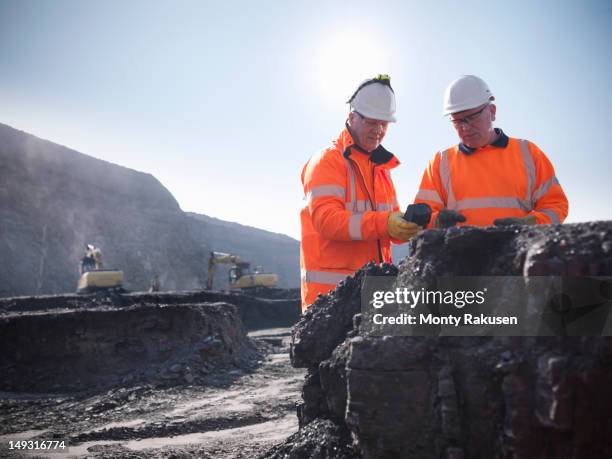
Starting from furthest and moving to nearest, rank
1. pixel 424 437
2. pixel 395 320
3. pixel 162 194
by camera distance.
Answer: pixel 162 194
pixel 395 320
pixel 424 437

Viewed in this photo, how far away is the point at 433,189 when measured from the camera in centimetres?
383

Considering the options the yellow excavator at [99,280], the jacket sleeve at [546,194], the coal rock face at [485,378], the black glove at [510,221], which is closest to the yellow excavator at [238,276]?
the yellow excavator at [99,280]

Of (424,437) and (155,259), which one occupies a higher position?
(155,259)

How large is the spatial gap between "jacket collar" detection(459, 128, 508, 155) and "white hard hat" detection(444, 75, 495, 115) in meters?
0.26

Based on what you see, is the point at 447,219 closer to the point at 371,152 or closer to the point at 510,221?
the point at 510,221

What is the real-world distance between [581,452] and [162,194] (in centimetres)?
6108

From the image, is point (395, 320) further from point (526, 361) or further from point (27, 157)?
point (27, 157)

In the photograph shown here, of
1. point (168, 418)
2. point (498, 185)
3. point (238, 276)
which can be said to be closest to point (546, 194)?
point (498, 185)

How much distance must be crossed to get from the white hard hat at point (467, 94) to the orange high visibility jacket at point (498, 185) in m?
0.29

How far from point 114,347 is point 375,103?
8.51 meters

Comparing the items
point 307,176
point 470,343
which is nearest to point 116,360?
point 307,176

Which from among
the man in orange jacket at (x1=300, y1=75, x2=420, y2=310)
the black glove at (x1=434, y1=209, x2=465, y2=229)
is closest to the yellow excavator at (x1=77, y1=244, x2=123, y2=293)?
the man in orange jacket at (x1=300, y1=75, x2=420, y2=310)

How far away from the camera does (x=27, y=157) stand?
4259 cm

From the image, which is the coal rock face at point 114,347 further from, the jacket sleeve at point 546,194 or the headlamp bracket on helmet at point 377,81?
the jacket sleeve at point 546,194
